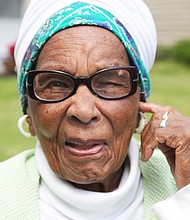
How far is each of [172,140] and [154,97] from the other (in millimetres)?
8058

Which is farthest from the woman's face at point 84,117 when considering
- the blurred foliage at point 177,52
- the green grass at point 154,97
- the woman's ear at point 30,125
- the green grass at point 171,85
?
the blurred foliage at point 177,52

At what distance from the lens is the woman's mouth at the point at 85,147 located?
8.02 ft

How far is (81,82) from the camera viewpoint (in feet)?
8.03

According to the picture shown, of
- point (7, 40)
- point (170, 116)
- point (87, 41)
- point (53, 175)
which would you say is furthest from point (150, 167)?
point (7, 40)

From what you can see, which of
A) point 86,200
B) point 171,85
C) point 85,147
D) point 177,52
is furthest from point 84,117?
point 177,52

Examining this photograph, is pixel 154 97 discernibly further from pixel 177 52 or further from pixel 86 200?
Answer: pixel 86 200

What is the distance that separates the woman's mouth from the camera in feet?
8.02

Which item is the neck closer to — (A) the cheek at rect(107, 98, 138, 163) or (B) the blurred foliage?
(A) the cheek at rect(107, 98, 138, 163)

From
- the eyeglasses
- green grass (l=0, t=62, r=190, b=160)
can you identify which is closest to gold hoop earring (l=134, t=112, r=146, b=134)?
the eyeglasses

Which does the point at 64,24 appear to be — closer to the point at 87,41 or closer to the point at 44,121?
the point at 87,41

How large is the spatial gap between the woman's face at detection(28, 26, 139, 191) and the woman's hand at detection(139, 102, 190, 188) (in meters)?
0.11

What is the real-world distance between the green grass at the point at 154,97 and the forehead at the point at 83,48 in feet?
1.92

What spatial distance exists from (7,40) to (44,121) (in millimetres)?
14875

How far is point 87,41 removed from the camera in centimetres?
251
